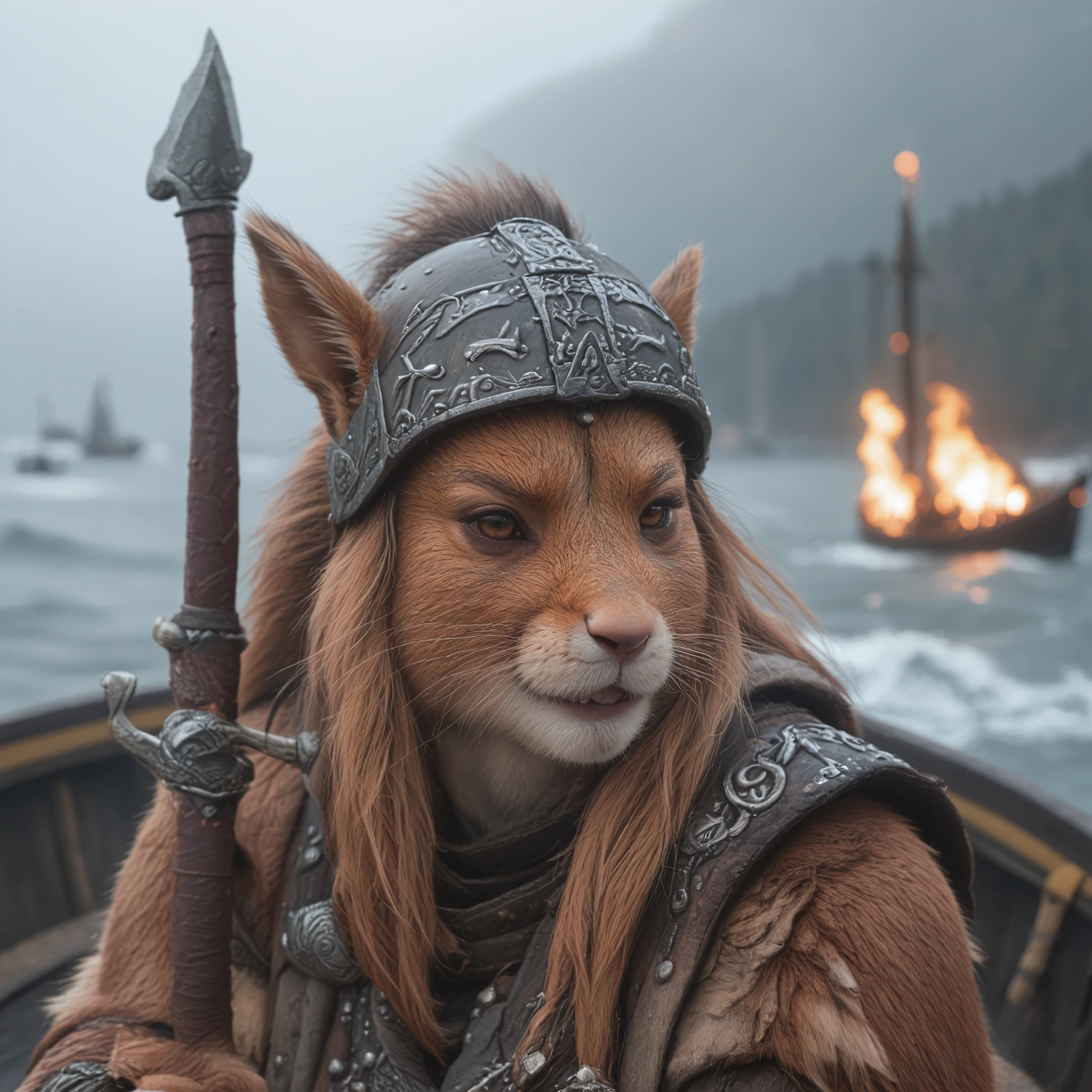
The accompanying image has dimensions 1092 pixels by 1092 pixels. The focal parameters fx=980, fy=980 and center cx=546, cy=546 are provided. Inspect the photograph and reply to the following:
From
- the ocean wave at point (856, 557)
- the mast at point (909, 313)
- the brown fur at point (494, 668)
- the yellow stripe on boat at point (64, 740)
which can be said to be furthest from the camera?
the mast at point (909, 313)

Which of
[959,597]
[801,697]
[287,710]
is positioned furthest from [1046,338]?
[287,710]

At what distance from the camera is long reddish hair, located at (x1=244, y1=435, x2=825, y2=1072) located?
3.75 ft

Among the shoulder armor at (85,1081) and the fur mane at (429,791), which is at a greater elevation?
the fur mane at (429,791)

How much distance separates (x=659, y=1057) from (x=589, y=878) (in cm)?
20

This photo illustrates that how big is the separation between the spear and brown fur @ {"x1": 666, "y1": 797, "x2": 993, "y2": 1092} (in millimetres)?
588

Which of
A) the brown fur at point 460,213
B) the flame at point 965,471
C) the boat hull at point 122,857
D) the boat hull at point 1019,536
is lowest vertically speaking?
the boat hull at point 122,857

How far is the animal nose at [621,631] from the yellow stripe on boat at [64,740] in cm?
170

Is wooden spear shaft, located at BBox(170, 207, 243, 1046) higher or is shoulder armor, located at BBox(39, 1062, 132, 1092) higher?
wooden spear shaft, located at BBox(170, 207, 243, 1046)

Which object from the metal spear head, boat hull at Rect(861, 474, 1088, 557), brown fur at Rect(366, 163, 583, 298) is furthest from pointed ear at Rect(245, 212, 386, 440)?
boat hull at Rect(861, 474, 1088, 557)

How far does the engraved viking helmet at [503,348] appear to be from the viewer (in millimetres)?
1119

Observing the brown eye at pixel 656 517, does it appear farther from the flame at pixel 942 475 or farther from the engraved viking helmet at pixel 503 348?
the flame at pixel 942 475

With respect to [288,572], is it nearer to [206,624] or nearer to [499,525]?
[206,624]

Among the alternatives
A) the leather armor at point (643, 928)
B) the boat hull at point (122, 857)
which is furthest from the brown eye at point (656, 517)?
the boat hull at point (122, 857)

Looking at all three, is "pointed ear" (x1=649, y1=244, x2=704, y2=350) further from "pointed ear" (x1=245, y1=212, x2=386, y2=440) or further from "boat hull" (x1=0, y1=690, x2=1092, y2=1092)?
"boat hull" (x1=0, y1=690, x2=1092, y2=1092)
